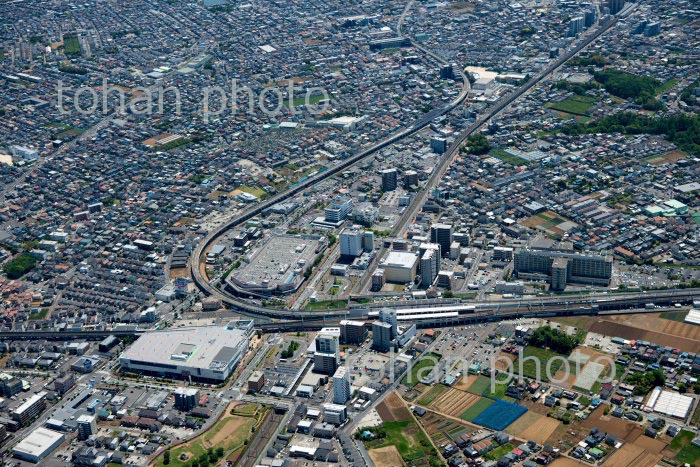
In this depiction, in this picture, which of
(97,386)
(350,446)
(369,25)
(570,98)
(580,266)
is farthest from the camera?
(369,25)

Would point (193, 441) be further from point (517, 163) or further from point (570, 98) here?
point (570, 98)

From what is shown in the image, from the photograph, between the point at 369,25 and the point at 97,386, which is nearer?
the point at 97,386

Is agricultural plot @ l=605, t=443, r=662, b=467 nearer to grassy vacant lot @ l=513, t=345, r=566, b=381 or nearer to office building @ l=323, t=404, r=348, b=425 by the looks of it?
grassy vacant lot @ l=513, t=345, r=566, b=381

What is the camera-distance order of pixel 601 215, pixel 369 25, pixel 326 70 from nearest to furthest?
pixel 601 215 < pixel 326 70 < pixel 369 25

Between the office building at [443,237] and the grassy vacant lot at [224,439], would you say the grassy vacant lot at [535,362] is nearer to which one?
the office building at [443,237]

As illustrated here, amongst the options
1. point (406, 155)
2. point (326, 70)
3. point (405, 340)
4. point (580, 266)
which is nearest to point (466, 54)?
point (326, 70)

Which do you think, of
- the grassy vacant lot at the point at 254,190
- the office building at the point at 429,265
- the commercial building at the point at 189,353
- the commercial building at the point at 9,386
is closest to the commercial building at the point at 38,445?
the commercial building at the point at 9,386
